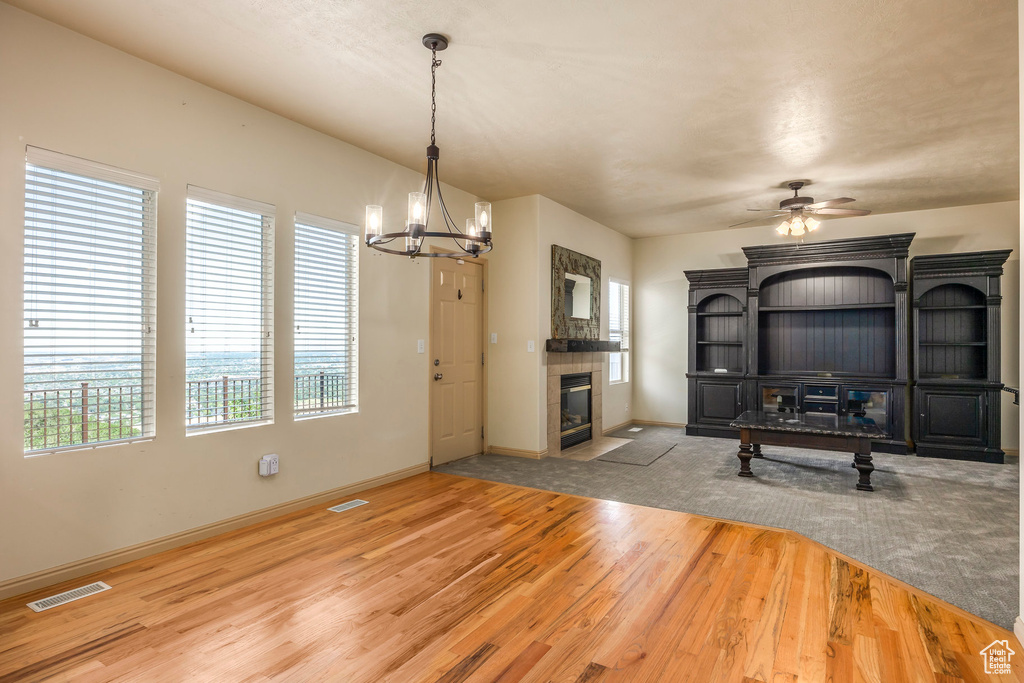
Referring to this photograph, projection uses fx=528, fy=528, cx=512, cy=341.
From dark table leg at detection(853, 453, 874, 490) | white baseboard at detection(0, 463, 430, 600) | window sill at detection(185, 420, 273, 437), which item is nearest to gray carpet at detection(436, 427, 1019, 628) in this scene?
dark table leg at detection(853, 453, 874, 490)

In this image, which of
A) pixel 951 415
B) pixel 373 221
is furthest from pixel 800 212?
pixel 373 221

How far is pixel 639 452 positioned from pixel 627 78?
4.07 meters

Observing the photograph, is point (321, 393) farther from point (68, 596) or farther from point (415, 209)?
point (415, 209)

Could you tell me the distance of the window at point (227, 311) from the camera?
335 cm

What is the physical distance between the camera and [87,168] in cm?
287

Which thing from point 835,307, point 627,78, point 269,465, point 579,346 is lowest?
point 269,465

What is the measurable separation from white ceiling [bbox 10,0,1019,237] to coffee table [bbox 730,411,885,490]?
238 centimetres

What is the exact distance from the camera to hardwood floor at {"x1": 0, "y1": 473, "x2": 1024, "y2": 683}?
2035 mm

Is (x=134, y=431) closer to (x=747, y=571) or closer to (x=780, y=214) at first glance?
(x=747, y=571)

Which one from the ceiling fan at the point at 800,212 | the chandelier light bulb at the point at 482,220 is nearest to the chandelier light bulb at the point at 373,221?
the chandelier light bulb at the point at 482,220

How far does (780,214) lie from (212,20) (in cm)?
592

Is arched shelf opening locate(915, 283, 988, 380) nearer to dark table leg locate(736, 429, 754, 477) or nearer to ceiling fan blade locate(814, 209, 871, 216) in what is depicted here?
ceiling fan blade locate(814, 209, 871, 216)

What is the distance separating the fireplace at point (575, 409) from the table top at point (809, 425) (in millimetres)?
1950

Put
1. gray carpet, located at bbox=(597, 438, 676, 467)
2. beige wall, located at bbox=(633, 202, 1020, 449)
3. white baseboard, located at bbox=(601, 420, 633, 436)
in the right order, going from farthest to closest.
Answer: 1. white baseboard, located at bbox=(601, 420, 633, 436)
2. beige wall, located at bbox=(633, 202, 1020, 449)
3. gray carpet, located at bbox=(597, 438, 676, 467)
